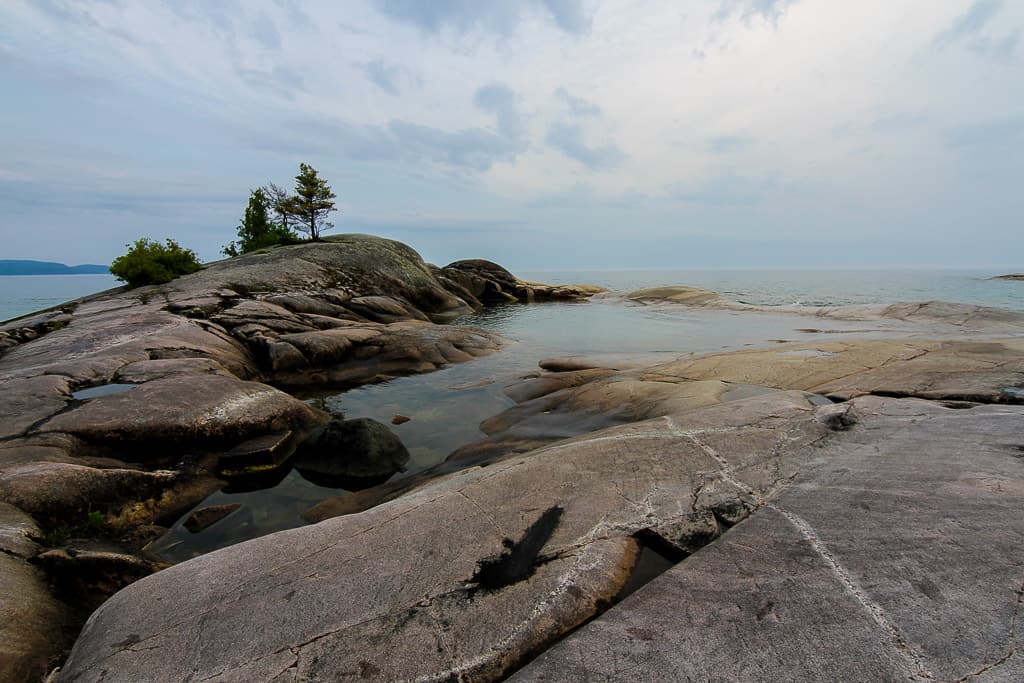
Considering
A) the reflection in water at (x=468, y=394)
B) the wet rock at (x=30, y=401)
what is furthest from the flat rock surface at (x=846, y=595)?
the wet rock at (x=30, y=401)

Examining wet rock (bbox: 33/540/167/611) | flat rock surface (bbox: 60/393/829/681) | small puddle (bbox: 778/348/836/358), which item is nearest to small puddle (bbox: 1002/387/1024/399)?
small puddle (bbox: 778/348/836/358)

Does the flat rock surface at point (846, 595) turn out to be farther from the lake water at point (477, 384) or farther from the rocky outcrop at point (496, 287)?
the rocky outcrop at point (496, 287)

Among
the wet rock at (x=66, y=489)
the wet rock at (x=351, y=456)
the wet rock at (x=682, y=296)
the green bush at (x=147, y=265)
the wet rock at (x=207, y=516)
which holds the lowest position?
the wet rock at (x=207, y=516)

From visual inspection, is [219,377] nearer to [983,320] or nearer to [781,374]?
[781,374]

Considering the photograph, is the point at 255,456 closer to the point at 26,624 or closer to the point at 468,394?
the point at 26,624

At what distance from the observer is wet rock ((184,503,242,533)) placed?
226 inches

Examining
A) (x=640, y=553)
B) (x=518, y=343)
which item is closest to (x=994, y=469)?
(x=640, y=553)

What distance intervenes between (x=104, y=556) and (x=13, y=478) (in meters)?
1.77

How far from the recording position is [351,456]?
724 centimetres

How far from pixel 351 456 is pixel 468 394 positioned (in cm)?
427

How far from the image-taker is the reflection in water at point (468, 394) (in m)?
6.04

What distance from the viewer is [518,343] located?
59.6 ft

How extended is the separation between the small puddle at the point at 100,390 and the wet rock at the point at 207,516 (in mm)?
3408

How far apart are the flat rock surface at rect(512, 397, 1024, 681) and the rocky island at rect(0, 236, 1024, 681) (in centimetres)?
1
